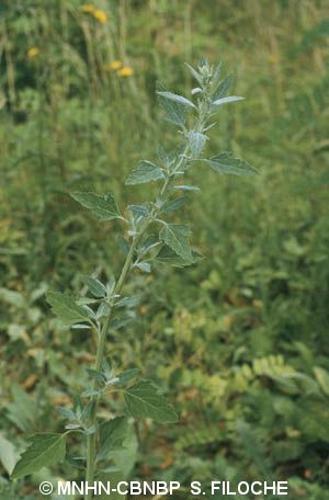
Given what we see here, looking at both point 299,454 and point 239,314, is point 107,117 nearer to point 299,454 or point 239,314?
point 239,314

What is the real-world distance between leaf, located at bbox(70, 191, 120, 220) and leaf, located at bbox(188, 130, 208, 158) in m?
0.14

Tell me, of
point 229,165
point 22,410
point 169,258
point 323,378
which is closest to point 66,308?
point 169,258

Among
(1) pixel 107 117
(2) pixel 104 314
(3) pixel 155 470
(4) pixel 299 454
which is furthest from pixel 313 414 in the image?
(1) pixel 107 117

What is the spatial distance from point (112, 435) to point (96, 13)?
206cm

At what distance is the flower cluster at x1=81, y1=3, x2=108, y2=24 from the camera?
3051 millimetres

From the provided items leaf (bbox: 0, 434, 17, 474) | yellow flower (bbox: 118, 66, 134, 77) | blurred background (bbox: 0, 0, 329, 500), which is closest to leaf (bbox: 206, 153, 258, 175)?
blurred background (bbox: 0, 0, 329, 500)

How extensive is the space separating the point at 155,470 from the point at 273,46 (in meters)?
2.51

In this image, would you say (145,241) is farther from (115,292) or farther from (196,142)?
(196,142)

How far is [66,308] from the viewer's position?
1.26 meters

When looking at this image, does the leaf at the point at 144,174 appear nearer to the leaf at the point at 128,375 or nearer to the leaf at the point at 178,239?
the leaf at the point at 178,239

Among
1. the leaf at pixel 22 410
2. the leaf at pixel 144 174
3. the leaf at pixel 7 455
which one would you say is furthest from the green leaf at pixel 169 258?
the leaf at pixel 22 410

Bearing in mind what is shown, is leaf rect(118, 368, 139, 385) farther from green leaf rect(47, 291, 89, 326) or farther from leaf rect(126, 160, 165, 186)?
leaf rect(126, 160, 165, 186)

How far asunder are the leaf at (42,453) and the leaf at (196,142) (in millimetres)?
427

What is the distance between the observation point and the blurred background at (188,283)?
222cm
